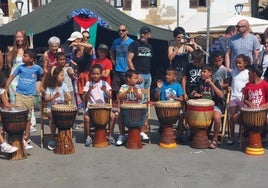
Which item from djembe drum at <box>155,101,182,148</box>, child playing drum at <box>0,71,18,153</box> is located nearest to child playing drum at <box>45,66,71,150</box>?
child playing drum at <box>0,71,18,153</box>

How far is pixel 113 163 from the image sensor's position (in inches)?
228

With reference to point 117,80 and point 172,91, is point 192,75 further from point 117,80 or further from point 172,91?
point 117,80

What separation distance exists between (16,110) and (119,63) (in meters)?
3.55

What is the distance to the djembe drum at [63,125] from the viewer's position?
246 inches

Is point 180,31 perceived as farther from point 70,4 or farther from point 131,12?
point 131,12

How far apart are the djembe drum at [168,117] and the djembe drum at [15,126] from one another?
6.13ft

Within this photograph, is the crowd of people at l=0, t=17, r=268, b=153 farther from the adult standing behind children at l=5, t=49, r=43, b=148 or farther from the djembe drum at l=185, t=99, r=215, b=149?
the djembe drum at l=185, t=99, r=215, b=149

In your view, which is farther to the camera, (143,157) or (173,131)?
(173,131)

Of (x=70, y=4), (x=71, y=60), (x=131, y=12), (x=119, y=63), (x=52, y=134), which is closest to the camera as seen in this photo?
(x=52, y=134)

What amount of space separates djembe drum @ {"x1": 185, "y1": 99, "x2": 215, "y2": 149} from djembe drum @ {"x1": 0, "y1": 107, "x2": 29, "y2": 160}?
7.35 feet

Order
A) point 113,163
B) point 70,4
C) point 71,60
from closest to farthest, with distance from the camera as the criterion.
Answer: point 113,163 < point 71,60 < point 70,4

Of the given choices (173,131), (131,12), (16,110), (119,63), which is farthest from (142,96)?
(131,12)

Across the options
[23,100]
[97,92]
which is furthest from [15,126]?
[97,92]

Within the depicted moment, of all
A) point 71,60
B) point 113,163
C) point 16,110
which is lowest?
point 113,163
